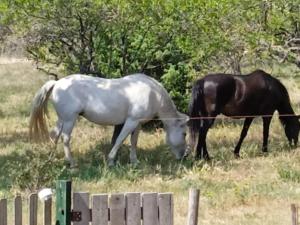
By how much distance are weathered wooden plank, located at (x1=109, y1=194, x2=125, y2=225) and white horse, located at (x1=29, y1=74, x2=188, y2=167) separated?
265 inches

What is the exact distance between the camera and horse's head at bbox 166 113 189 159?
13242mm

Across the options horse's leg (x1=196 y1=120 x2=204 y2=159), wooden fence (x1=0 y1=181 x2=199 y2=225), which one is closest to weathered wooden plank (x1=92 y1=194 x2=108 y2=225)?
wooden fence (x1=0 y1=181 x2=199 y2=225)

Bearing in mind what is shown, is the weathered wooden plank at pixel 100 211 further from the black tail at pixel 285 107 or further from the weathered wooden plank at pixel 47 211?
the black tail at pixel 285 107

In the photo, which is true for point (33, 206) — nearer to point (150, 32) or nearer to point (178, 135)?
point (178, 135)

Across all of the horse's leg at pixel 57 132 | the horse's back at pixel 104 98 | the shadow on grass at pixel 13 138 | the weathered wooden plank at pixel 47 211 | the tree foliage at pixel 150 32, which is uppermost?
the tree foliage at pixel 150 32

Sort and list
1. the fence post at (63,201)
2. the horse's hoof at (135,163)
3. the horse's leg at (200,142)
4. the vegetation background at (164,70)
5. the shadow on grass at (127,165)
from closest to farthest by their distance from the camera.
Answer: the fence post at (63,201) → the vegetation background at (164,70) → the shadow on grass at (127,165) → the horse's hoof at (135,163) → the horse's leg at (200,142)

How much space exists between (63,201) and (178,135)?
7662 millimetres

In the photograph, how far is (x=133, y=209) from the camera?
5844mm

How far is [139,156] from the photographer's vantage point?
13.5 metres

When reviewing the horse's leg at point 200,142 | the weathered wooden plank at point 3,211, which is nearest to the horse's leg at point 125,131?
the horse's leg at point 200,142

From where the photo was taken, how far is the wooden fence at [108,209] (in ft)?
18.9

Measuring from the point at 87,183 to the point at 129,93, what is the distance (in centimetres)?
246

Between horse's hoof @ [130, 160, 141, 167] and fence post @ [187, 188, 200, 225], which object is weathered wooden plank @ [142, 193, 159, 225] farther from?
horse's hoof @ [130, 160, 141, 167]

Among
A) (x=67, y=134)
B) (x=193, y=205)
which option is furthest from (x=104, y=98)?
(x=193, y=205)
